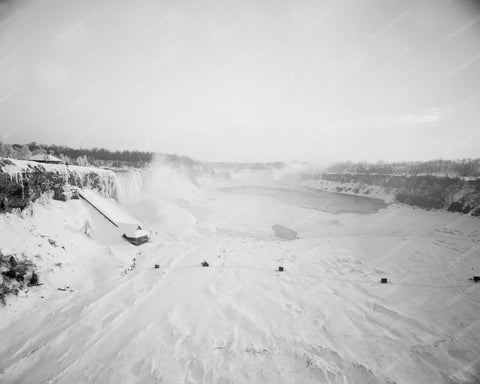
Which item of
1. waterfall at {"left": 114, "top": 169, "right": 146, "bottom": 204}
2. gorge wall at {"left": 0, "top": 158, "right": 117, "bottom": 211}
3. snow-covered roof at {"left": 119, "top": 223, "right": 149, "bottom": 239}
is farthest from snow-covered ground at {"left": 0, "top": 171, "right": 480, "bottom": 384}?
waterfall at {"left": 114, "top": 169, "right": 146, "bottom": 204}

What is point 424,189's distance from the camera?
55281 millimetres

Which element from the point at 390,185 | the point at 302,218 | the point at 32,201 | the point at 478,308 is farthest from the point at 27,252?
the point at 390,185

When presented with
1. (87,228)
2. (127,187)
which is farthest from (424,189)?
(87,228)

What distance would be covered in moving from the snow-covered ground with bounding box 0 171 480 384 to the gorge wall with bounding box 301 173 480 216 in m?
28.1

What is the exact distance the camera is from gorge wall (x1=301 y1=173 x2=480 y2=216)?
4234 cm

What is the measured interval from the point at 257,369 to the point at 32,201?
62.6 ft

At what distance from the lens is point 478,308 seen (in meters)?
12.0

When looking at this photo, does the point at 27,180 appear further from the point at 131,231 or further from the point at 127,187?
the point at 127,187

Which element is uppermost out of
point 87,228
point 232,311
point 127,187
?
point 127,187

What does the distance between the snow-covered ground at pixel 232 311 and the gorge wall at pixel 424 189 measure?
2814 cm

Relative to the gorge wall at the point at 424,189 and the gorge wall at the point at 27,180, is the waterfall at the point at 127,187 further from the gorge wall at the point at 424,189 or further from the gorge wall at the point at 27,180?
the gorge wall at the point at 424,189

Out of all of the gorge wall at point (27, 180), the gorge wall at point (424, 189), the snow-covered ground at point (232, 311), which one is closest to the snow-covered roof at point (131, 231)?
the snow-covered ground at point (232, 311)

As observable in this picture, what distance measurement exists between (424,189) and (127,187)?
210 ft

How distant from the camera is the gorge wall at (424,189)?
4234 cm
